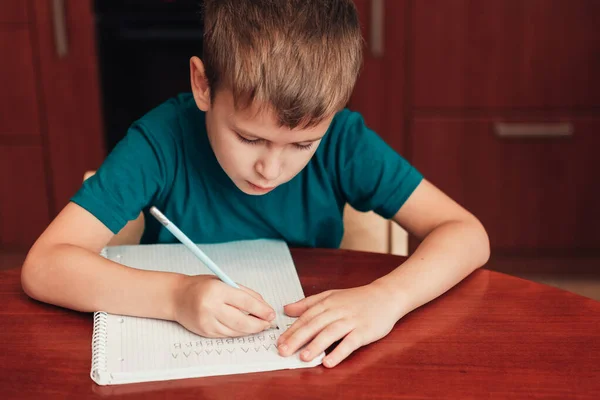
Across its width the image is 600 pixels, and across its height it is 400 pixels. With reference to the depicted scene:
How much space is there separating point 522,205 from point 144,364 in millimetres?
1703

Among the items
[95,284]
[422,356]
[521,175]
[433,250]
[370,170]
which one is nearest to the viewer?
[422,356]

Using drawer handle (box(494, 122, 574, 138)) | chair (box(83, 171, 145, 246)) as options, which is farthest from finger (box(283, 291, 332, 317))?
drawer handle (box(494, 122, 574, 138))

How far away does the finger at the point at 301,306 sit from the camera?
32.7 inches

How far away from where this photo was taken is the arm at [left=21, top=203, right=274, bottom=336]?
0.79 m

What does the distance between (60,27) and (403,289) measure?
5.18ft

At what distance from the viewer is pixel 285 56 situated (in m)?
0.89

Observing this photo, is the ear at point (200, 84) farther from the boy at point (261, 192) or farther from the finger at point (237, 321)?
→ the finger at point (237, 321)

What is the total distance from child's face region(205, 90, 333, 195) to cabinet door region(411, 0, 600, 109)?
1.23 m

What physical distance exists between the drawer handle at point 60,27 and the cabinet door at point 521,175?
3.36ft

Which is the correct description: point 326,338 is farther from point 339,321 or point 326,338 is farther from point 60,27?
point 60,27

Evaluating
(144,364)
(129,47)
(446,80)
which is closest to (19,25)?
(129,47)

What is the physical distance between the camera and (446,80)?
2.13 meters

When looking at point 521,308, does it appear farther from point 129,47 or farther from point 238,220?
point 129,47

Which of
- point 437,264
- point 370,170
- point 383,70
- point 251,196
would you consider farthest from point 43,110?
point 437,264
